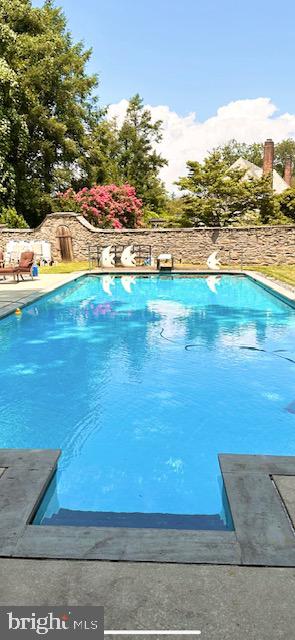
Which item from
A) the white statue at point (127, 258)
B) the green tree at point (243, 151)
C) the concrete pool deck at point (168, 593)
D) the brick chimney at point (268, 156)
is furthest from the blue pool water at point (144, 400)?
the green tree at point (243, 151)

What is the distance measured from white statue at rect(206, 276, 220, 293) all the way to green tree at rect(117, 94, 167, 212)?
21222 millimetres

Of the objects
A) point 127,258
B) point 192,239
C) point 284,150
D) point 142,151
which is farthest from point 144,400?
point 284,150

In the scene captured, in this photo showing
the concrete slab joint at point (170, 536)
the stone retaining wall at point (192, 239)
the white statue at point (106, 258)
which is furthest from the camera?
the stone retaining wall at point (192, 239)

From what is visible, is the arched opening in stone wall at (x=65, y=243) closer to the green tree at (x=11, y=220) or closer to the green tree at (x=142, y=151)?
the green tree at (x=11, y=220)

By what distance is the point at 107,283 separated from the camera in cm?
1683

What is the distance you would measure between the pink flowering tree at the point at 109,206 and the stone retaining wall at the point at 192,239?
2560 millimetres

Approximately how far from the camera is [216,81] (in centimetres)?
2584

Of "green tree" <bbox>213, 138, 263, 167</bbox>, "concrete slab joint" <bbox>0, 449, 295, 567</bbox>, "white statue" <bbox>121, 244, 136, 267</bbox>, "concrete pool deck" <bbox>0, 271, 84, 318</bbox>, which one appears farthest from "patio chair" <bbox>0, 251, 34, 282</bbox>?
"green tree" <bbox>213, 138, 263, 167</bbox>

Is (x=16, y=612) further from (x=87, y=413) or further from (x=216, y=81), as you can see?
(x=216, y=81)

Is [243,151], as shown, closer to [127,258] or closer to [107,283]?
[127,258]

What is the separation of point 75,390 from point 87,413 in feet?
2.63

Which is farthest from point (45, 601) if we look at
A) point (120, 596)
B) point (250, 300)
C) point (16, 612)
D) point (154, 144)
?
point (154, 144)

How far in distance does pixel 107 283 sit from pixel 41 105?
15184 millimetres

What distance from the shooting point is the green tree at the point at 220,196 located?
2317 centimetres
